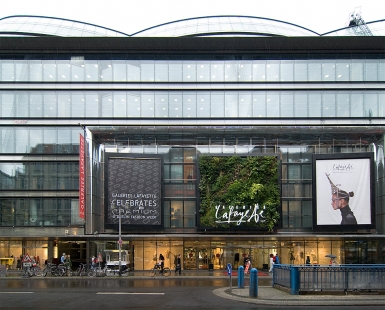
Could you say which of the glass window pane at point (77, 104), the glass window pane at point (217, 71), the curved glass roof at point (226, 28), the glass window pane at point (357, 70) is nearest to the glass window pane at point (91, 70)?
the glass window pane at point (77, 104)

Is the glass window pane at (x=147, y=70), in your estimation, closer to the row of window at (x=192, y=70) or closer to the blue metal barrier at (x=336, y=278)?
the row of window at (x=192, y=70)

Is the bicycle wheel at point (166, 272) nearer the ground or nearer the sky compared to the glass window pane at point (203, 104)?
nearer the ground

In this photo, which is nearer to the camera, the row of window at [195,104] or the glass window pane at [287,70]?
the row of window at [195,104]

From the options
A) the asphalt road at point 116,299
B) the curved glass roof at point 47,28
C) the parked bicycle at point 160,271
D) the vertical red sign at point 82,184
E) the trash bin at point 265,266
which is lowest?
the trash bin at point 265,266

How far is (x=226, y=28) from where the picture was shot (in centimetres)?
6047

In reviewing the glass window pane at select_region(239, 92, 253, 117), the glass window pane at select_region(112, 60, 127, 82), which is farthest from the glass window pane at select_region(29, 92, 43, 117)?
the glass window pane at select_region(239, 92, 253, 117)

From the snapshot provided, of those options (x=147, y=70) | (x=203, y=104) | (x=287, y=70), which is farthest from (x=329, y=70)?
(x=147, y=70)

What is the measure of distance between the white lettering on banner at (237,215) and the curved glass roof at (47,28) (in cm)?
2596

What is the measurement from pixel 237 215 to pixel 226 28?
79.2 ft

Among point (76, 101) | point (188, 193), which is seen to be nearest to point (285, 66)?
point (188, 193)

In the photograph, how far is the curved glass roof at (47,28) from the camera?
58.7 metres

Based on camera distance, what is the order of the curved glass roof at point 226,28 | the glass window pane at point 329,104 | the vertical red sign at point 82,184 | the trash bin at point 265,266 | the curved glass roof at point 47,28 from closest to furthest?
the vertical red sign at point 82,184, the trash bin at point 265,266, the glass window pane at point 329,104, the curved glass roof at point 47,28, the curved glass roof at point 226,28

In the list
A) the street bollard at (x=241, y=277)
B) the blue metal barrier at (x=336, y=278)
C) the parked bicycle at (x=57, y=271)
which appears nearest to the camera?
the blue metal barrier at (x=336, y=278)

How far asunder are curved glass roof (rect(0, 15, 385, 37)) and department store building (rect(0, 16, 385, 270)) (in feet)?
1.39
